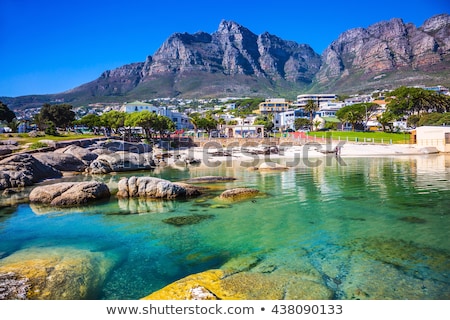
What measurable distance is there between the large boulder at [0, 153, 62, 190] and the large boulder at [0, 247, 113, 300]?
821 inches

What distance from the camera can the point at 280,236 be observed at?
14.1 metres

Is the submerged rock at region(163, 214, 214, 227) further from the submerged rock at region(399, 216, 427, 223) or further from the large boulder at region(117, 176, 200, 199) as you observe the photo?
the submerged rock at region(399, 216, 427, 223)

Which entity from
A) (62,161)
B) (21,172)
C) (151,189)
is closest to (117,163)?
(62,161)

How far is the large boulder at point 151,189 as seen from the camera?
2312cm

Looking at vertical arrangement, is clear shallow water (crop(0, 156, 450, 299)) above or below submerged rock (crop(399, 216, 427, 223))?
above

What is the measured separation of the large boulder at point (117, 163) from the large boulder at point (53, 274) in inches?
1132

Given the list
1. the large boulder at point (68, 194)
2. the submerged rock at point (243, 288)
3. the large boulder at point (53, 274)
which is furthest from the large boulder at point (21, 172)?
Result: the submerged rock at point (243, 288)

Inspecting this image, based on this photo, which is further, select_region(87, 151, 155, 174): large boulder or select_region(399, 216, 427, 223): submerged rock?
select_region(87, 151, 155, 174): large boulder

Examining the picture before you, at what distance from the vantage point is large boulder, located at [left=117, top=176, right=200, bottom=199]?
910 inches

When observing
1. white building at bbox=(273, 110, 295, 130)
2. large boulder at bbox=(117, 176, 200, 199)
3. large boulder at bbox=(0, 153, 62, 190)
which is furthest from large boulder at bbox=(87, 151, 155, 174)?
white building at bbox=(273, 110, 295, 130)

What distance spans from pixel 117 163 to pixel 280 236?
105ft

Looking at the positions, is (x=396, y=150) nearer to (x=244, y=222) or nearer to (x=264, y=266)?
(x=244, y=222)

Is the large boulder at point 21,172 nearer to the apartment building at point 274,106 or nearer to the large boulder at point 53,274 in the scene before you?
the large boulder at point 53,274
